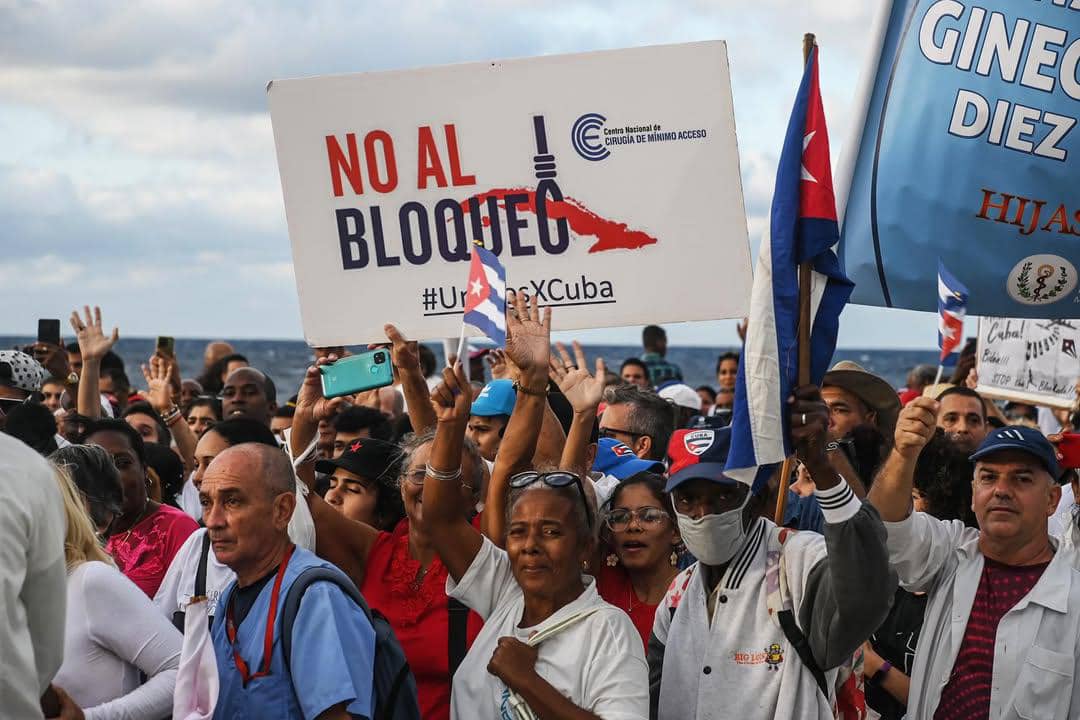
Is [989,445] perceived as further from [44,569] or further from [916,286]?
[44,569]

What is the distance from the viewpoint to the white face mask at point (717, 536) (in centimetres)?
432

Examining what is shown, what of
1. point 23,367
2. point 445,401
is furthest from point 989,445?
point 23,367

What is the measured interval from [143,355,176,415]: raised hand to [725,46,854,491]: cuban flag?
5531 mm

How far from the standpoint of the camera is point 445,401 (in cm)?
466

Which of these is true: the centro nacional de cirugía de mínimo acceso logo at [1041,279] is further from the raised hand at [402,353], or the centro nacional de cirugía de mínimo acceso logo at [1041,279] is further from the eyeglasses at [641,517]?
the raised hand at [402,353]

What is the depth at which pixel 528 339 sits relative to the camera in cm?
501

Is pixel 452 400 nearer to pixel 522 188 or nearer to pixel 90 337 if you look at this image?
pixel 522 188

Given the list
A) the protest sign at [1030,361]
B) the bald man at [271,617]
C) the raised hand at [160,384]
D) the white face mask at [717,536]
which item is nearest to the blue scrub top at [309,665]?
the bald man at [271,617]

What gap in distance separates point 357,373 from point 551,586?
5.77 feet

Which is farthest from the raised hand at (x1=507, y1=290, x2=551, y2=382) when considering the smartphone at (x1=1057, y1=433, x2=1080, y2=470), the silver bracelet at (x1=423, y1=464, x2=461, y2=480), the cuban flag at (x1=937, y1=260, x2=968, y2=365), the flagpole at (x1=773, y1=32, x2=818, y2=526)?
the smartphone at (x1=1057, y1=433, x2=1080, y2=470)

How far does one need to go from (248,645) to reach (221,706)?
0.63ft

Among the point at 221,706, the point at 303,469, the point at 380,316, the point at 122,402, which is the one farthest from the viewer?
the point at 122,402

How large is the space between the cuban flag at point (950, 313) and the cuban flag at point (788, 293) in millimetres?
785

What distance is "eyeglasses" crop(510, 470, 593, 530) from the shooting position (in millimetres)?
4430
